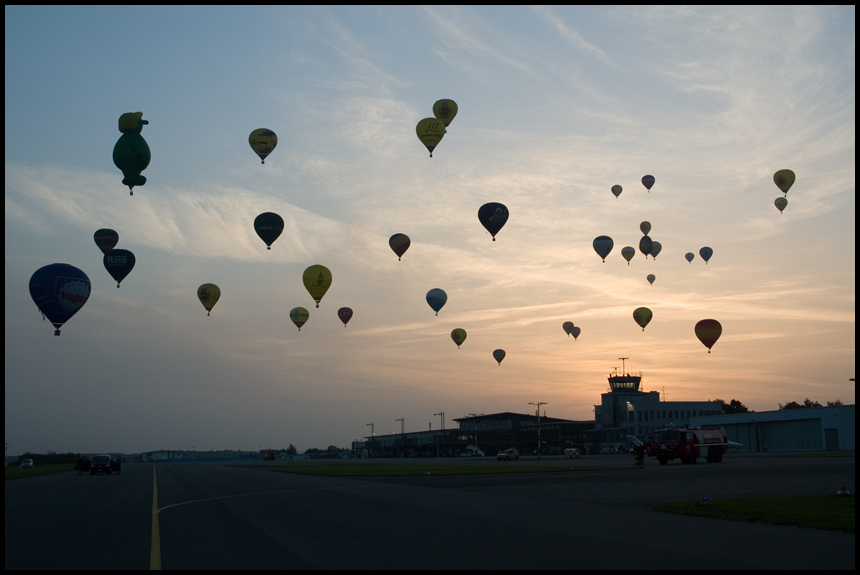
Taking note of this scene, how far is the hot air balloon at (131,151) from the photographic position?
134 feet

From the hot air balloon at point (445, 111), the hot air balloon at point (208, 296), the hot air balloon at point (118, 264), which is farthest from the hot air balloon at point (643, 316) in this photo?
the hot air balloon at point (118, 264)

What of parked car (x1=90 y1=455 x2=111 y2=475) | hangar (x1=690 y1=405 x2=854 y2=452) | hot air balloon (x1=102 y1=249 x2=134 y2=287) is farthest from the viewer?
hangar (x1=690 y1=405 x2=854 y2=452)

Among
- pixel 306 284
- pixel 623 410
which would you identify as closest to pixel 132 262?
pixel 306 284

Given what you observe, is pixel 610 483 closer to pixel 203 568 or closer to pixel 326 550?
pixel 326 550

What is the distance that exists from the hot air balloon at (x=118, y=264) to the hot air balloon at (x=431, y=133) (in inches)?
879

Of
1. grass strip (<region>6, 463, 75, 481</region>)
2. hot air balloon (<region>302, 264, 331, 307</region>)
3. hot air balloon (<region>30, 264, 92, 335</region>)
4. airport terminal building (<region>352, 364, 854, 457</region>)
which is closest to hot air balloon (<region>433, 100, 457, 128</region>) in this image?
hot air balloon (<region>302, 264, 331, 307</region>)

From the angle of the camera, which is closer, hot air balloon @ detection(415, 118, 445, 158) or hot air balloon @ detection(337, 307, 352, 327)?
hot air balloon @ detection(415, 118, 445, 158)

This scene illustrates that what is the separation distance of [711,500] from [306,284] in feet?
135

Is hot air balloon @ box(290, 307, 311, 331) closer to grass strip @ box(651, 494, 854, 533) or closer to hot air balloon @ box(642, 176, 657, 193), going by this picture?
hot air balloon @ box(642, 176, 657, 193)

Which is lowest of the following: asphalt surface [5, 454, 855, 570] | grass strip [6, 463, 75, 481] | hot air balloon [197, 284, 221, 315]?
grass strip [6, 463, 75, 481]

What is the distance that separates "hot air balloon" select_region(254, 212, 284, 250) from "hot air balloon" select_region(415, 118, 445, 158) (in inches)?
470

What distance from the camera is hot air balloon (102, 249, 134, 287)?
53062mm

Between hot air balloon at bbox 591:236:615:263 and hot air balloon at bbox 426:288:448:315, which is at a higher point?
hot air balloon at bbox 591:236:615:263

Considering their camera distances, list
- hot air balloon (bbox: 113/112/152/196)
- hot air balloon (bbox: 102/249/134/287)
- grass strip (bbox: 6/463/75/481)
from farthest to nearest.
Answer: grass strip (bbox: 6/463/75/481), hot air balloon (bbox: 102/249/134/287), hot air balloon (bbox: 113/112/152/196)
